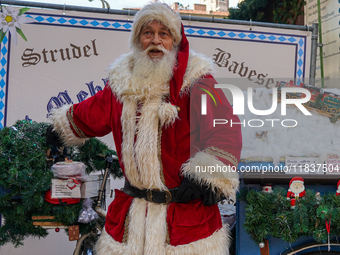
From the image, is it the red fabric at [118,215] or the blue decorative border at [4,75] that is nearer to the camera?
the red fabric at [118,215]

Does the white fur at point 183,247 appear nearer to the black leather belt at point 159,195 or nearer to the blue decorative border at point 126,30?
the black leather belt at point 159,195

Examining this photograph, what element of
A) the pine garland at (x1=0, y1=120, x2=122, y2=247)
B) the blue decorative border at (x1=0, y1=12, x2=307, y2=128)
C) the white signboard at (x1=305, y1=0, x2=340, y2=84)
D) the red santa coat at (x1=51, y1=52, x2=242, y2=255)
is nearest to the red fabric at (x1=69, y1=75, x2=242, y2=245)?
the red santa coat at (x1=51, y1=52, x2=242, y2=255)

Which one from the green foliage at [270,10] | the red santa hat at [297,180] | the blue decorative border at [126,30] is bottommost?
the red santa hat at [297,180]

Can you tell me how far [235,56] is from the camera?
11.6 feet

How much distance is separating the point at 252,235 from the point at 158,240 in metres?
0.59

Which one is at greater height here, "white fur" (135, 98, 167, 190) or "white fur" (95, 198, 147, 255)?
"white fur" (135, 98, 167, 190)

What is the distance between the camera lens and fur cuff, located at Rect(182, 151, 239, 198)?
66.5 inches

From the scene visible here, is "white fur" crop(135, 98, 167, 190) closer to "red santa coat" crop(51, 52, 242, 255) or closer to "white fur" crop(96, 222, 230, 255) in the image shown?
"red santa coat" crop(51, 52, 242, 255)

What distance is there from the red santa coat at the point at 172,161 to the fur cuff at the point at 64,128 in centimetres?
40

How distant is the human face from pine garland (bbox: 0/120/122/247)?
3.08ft

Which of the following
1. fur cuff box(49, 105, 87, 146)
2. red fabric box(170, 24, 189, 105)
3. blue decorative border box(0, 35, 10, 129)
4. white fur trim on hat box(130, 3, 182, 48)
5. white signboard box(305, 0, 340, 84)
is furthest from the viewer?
white signboard box(305, 0, 340, 84)

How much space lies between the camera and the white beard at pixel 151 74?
1.87 meters

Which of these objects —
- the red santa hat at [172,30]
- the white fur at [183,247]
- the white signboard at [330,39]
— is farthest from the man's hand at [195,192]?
the white signboard at [330,39]

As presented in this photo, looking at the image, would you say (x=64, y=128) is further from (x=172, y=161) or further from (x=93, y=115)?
(x=172, y=161)
